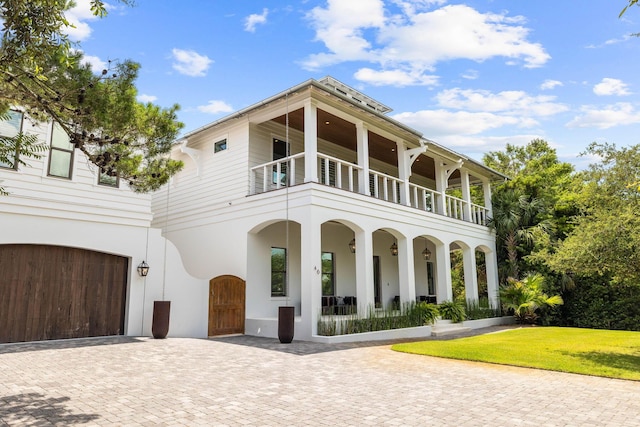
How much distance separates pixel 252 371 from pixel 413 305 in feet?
27.1

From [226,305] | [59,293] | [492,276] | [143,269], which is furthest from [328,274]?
[59,293]

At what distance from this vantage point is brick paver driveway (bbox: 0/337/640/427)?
15.6ft

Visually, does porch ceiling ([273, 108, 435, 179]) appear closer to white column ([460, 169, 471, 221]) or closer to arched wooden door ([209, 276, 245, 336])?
white column ([460, 169, 471, 221])

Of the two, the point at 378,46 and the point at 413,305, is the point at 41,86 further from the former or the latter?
the point at 413,305

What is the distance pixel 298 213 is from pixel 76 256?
6.02m

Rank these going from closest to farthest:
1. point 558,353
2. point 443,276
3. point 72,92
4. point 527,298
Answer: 1. point 72,92
2. point 558,353
3. point 443,276
4. point 527,298

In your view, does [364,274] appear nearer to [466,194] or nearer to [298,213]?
[298,213]

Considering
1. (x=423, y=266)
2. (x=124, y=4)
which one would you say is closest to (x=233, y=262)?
(x=124, y=4)

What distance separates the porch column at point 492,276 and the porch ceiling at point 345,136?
548 centimetres

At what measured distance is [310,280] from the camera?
11.5 meters

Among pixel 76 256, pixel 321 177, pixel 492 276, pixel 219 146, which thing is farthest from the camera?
pixel 492 276

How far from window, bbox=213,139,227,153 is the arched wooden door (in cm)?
493

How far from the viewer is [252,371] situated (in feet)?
24.0

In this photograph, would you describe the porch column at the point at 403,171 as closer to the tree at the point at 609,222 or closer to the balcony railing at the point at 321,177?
the balcony railing at the point at 321,177
